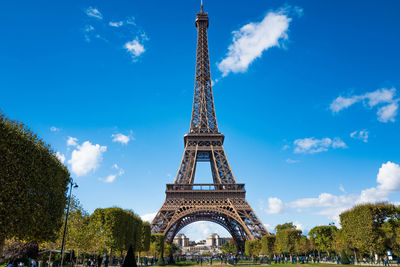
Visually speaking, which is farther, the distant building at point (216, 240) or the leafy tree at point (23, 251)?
the distant building at point (216, 240)

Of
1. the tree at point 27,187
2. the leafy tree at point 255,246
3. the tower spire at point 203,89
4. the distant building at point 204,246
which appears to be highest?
the tower spire at point 203,89

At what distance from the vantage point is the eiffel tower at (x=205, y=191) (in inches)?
1897

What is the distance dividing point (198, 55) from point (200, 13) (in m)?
12.9

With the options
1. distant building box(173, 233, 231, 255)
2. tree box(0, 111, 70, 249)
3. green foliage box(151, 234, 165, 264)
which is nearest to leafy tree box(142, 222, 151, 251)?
green foliage box(151, 234, 165, 264)

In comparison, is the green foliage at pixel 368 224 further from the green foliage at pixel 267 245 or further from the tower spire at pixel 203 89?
the tower spire at pixel 203 89

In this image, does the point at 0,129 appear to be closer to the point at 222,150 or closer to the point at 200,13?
the point at 222,150

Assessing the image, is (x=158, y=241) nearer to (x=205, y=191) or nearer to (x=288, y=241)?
(x=205, y=191)

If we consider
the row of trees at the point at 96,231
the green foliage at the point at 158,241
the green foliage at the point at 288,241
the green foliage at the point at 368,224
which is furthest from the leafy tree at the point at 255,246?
the row of trees at the point at 96,231

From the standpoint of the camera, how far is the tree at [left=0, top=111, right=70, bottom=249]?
14116 millimetres

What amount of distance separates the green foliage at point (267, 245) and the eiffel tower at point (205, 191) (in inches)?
45.8

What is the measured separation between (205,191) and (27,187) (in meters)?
38.2

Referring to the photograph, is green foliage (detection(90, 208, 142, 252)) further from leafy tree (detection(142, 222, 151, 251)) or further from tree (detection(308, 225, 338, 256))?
tree (detection(308, 225, 338, 256))

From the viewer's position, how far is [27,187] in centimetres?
1533

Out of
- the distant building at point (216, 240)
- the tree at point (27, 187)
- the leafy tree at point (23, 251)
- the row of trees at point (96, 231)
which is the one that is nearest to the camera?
the tree at point (27, 187)
